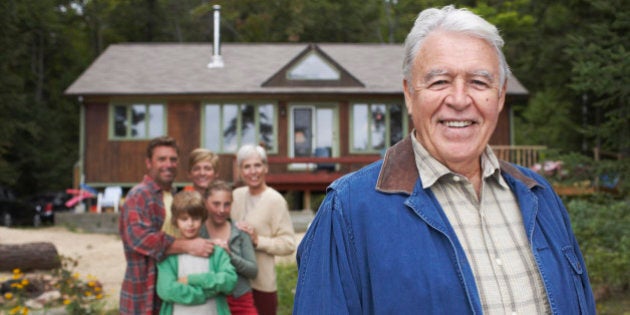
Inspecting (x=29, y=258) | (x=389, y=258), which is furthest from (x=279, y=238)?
(x=29, y=258)

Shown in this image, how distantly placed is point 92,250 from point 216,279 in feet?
31.3

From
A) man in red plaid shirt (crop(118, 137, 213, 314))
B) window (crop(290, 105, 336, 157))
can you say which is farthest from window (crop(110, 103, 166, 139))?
man in red plaid shirt (crop(118, 137, 213, 314))

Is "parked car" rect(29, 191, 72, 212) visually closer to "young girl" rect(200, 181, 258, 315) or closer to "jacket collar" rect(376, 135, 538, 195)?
"young girl" rect(200, 181, 258, 315)

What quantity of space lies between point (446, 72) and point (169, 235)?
8.44 feet

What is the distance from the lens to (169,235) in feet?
13.4

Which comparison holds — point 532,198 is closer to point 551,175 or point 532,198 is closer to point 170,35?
point 551,175

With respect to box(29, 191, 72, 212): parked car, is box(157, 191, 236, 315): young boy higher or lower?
higher

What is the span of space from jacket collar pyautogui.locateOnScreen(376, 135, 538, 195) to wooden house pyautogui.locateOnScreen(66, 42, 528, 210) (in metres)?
15.9

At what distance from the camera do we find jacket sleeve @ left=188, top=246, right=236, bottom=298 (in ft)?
13.0

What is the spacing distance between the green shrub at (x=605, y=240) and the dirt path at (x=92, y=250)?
13.6 ft

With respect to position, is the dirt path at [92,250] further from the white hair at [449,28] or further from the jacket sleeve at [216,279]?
the white hair at [449,28]

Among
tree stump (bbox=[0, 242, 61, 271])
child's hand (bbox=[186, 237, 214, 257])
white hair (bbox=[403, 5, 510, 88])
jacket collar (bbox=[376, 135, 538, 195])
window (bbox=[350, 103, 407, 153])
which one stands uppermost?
window (bbox=[350, 103, 407, 153])

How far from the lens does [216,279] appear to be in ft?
13.0

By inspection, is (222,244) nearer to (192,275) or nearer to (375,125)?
(192,275)
